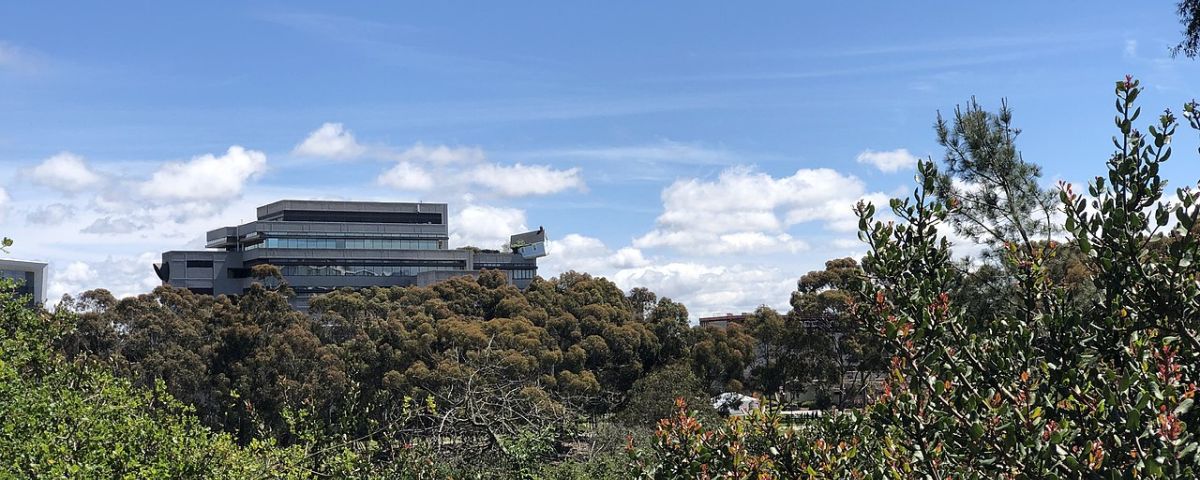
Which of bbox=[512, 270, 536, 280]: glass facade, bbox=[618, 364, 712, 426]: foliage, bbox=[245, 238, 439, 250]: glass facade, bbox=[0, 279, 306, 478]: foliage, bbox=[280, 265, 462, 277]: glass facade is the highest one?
bbox=[245, 238, 439, 250]: glass facade

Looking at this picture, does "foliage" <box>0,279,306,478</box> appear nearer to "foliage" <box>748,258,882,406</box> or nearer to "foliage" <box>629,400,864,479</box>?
"foliage" <box>629,400,864,479</box>

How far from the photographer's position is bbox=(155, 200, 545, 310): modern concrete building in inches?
2309

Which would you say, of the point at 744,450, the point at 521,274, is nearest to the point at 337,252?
the point at 521,274

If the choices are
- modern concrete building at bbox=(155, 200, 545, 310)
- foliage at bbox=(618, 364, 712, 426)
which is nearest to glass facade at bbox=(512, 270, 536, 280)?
modern concrete building at bbox=(155, 200, 545, 310)

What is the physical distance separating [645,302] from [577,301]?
3197 mm

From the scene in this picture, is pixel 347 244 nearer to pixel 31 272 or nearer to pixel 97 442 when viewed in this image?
pixel 31 272

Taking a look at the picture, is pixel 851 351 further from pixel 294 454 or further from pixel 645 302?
pixel 294 454

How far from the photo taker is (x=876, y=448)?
504cm

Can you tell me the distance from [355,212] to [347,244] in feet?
9.40

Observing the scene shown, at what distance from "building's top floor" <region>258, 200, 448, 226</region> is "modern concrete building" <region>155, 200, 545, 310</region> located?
6cm

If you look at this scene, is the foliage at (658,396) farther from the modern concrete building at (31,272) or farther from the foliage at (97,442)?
the modern concrete building at (31,272)

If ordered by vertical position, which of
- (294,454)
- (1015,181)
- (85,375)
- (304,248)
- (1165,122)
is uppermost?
(304,248)

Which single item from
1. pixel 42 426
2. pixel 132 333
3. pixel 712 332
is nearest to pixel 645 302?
pixel 712 332

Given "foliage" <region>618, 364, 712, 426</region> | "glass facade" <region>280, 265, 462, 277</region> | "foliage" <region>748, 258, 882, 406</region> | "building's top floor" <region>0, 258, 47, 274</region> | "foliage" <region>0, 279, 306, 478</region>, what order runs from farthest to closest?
"glass facade" <region>280, 265, 462, 277</region>, "building's top floor" <region>0, 258, 47, 274</region>, "foliage" <region>748, 258, 882, 406</region>, "foliage" <region>618, 364, 712, 426</region>, "foliage" <region>0, 279, 306, 478</region>
